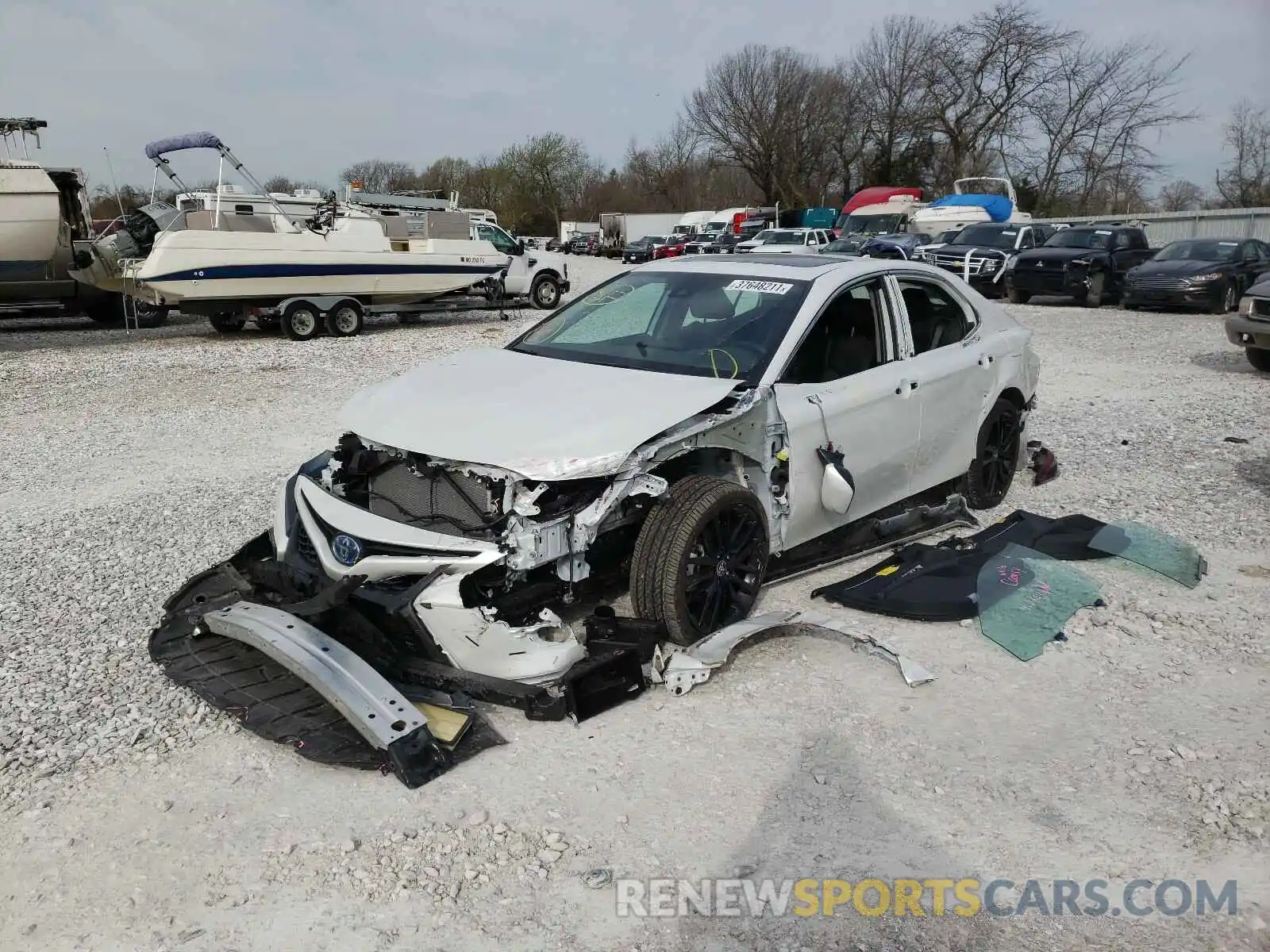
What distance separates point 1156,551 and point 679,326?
2.95m

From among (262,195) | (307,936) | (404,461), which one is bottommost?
(307,936)

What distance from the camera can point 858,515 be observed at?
507 centimetres

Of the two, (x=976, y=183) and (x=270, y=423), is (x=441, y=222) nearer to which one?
(x=270, y=423)

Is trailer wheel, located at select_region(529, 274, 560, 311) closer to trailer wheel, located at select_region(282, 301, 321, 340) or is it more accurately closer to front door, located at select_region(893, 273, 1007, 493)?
trailer wheel, located at select_region(282, 301, 321, 340)

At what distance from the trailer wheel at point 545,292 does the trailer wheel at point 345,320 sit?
4.54m

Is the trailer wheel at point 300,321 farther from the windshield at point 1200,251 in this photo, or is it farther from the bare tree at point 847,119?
the bare tree at point 847,119

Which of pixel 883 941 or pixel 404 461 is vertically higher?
pixel 404 461

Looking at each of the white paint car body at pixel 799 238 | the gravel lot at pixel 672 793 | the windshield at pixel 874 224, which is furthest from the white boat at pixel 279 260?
the windshield at pixel 874 224

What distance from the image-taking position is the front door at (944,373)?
17.9ft

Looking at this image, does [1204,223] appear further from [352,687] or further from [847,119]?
[352,687]

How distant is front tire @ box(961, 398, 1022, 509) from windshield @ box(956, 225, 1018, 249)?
55.9ft

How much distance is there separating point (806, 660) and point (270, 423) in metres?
6.88

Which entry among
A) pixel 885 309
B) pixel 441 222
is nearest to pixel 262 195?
pixel 441 222

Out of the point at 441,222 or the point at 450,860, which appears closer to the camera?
the point at 450,860
